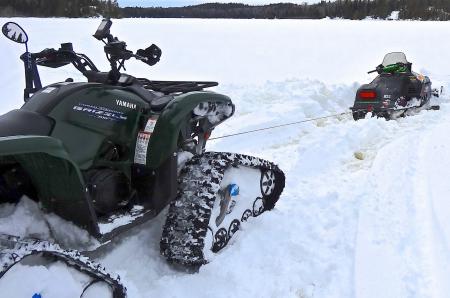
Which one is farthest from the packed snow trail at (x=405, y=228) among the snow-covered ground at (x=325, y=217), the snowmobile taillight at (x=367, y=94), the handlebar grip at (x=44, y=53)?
the snowmobile taillight at (x=367, y=94)

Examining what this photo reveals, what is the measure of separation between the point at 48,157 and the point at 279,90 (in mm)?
7336

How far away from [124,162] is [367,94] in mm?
6206

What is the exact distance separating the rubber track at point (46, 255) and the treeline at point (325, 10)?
58161 mm

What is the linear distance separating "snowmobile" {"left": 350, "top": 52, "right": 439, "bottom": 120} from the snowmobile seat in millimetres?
6020

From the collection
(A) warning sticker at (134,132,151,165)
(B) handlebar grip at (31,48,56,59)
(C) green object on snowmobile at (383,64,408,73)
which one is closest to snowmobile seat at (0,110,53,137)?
(A) warning sticker at (134,132,151,165)

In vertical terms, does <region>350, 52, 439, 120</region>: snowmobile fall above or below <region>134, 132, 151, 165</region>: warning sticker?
below

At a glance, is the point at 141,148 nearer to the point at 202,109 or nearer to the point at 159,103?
the point at 159,103

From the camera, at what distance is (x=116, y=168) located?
3.13m

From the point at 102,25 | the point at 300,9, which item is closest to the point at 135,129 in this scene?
the point at 102,25

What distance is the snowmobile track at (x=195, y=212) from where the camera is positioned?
10.2ft

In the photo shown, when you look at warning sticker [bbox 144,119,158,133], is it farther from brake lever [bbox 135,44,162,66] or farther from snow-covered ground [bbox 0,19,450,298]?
snow-covered ground [bbox 0,19,450,298]

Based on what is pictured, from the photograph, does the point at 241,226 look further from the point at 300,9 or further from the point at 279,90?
the point at 300,9

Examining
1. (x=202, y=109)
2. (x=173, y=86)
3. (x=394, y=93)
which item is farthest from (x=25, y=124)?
(x=394, y=93)

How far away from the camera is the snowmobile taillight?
336 inches
